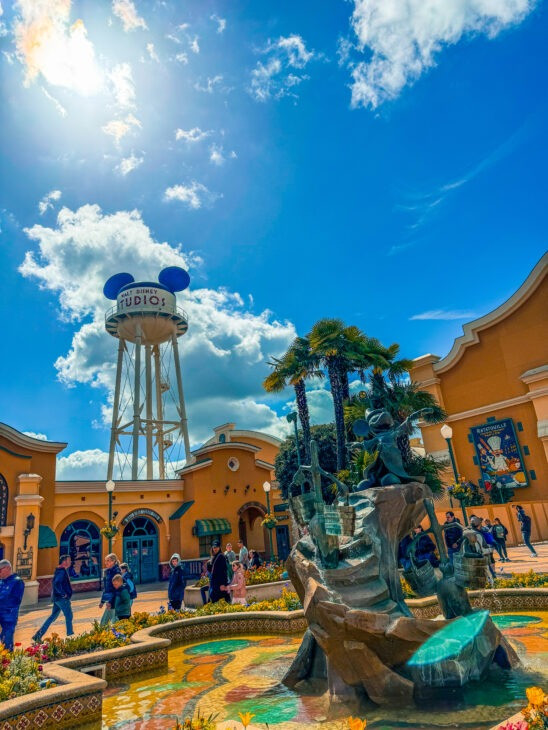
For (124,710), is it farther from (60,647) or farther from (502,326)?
(502,326)

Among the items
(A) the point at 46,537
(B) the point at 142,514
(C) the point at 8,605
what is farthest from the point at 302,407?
(C) the point at 8,605

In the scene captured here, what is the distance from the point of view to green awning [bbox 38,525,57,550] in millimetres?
24333

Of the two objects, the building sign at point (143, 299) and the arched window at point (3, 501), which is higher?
the building sign at point (143, 299)

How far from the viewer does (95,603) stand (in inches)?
829

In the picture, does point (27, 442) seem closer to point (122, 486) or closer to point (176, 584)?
point (122, 486)

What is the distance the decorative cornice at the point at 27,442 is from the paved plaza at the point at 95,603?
24.1 feet

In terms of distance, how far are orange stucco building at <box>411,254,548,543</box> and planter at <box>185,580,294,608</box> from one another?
12.9m

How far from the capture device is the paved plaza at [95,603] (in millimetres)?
14117

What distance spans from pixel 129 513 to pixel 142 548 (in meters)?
2.17

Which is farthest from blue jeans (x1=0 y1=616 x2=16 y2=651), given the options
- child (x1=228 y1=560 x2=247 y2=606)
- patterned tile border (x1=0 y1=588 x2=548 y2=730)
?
child (x1=228 y1=560 x2=247 y2=606)

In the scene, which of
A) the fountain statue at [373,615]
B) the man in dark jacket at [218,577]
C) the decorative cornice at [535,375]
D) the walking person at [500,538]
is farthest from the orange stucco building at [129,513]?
the fountain statue at [373,615]

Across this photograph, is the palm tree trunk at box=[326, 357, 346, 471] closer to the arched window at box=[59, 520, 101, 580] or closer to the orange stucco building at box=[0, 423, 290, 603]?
the orange stucco building at box=[0, 423, 290, 603]

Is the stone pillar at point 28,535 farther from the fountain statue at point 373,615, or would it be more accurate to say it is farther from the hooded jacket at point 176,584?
the fountain statue at point 373,615

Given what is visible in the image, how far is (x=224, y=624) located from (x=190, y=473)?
1977cm
